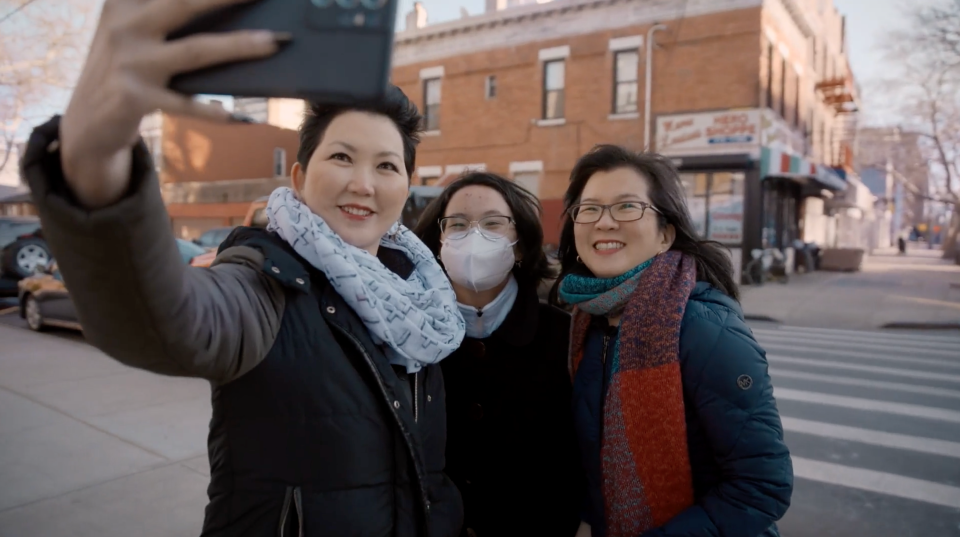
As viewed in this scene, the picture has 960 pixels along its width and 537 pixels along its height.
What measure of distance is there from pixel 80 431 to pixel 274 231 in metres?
4.39

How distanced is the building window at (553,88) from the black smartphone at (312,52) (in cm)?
1978

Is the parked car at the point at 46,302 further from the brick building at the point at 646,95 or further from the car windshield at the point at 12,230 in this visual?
the brick building at the point at 646,95

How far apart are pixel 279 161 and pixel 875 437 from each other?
32.6m

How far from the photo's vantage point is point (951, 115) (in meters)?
25.5

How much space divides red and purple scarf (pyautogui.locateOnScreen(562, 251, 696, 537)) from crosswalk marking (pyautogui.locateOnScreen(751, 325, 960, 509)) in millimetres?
3332

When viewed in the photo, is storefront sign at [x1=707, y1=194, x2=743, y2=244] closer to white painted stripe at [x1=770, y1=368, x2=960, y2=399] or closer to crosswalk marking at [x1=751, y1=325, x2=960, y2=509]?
crosswalk marking at [x1=751, y1=325, x2=960, y2=509]

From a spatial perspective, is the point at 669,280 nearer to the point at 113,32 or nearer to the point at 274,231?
the point at 274,231

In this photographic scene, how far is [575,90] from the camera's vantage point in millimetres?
19438

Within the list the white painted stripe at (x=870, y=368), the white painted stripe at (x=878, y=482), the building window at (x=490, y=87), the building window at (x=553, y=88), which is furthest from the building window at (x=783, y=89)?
the white painted stripe at (x=878, y=482)

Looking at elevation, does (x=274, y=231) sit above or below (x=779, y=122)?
below

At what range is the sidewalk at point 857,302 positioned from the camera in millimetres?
12203

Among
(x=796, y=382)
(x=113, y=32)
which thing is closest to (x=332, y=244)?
(x=113, y=32)

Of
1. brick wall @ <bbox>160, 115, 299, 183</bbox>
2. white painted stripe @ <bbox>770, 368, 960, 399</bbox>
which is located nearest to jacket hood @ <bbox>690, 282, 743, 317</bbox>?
white painted stripe @ <bbox>770, 368, 960, 399</bbox>

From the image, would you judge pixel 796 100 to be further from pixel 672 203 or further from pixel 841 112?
pixel 672 203
